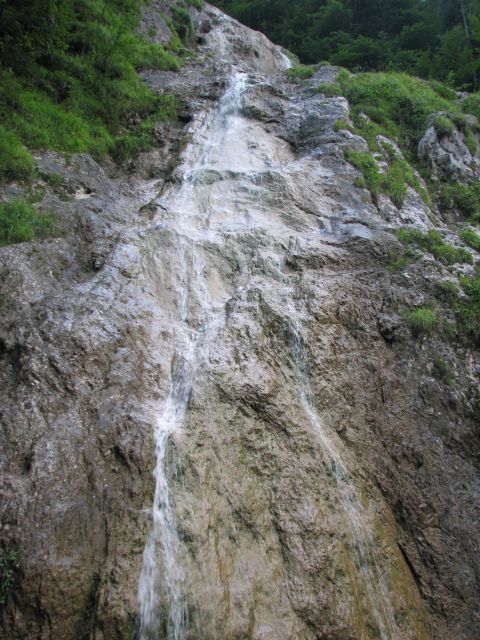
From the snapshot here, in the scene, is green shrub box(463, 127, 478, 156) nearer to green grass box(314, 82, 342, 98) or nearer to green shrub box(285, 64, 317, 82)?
green grass box(314, 82, 342, 98)

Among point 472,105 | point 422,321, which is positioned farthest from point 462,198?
point 472,105

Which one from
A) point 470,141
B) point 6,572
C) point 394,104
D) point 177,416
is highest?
point 394,104

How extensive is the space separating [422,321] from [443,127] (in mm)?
9445

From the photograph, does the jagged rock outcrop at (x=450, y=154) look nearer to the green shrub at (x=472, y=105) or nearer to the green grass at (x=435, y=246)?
the green shrub at (x=472, y=105)

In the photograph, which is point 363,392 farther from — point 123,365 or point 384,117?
point 384,117

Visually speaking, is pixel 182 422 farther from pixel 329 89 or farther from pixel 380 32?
pixel 380 32

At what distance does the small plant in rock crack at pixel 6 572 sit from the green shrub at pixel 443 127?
51.9ft

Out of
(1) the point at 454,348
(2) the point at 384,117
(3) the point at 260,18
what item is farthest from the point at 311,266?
(3) the point at 260,18

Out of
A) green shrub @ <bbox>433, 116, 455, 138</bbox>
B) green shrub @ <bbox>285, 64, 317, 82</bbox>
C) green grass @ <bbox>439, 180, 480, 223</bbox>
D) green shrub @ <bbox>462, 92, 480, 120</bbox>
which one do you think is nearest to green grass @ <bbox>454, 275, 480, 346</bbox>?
green grass @ <bbox>439, 180, 480, 223</bbox>

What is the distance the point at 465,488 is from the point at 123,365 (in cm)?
555

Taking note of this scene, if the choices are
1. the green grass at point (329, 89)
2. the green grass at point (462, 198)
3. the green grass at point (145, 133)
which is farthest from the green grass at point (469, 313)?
the green grass at point (329, 89)

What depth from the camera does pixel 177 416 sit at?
6.29 meters

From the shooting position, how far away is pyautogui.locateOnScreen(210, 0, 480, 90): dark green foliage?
75.0ft

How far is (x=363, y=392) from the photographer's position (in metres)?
7.48
